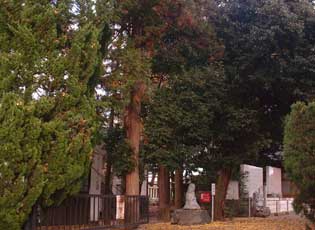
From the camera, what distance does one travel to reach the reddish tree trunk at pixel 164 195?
25094mm

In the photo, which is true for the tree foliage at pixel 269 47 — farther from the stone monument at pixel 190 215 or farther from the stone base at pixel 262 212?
the stone base at pixel 262 212

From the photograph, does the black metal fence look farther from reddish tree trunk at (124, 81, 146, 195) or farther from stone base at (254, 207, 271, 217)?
stone base at (254, 207, 271, 217)

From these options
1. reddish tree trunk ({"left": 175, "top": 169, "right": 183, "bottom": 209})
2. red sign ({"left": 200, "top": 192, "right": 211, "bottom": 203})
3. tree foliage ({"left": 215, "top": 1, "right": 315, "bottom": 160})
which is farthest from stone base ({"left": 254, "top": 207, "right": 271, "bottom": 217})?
tree foliage ({"left": 215, "top": 1, "right": 315, "bottom": 160})

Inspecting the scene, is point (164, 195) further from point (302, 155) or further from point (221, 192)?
point (302, 155)

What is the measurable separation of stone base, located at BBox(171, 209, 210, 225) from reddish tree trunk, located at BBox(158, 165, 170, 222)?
3742 mm

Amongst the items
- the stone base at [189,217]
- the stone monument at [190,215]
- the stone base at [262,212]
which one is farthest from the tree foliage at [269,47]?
the stone base at [262,212]

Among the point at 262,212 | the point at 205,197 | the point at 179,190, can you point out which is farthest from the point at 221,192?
the point at 262,212

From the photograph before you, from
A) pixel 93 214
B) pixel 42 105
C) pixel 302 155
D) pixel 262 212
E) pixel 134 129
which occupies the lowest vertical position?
pixel 262 212

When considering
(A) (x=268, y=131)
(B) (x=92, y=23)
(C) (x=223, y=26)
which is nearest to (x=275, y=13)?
(C) (x=223, y=26)

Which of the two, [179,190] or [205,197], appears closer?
[205,197]

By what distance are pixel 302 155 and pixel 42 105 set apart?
332 inches

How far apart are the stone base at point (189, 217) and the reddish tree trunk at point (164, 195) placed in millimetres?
3742

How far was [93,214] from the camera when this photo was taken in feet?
44.2

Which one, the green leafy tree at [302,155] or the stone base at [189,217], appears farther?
the stone base at [189,217]
